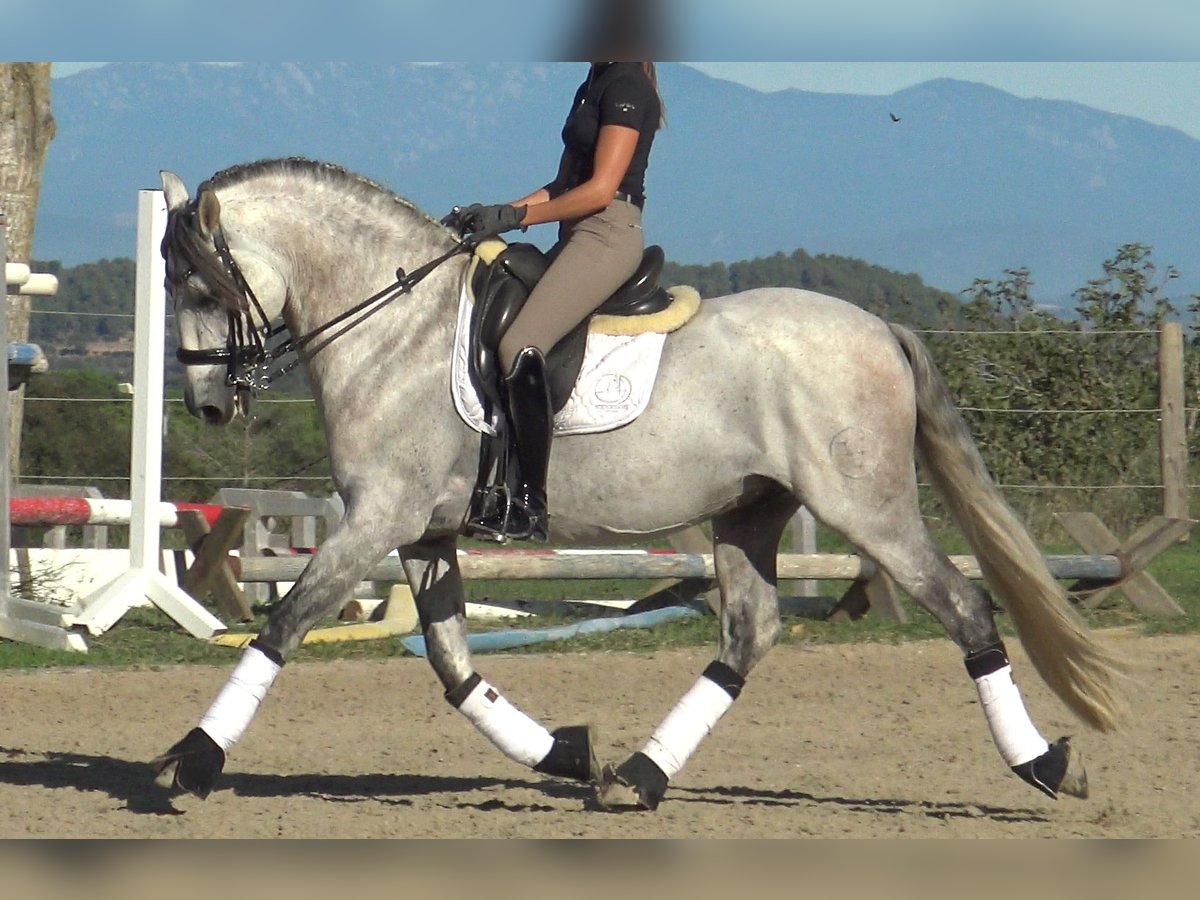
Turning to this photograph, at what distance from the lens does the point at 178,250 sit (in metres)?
5.19

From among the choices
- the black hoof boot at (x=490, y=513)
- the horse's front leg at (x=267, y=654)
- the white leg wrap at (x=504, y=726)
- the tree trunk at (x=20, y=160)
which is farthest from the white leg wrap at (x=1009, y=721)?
the tree trunk at (x=20, y=160)

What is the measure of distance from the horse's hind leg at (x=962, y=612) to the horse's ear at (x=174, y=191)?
90.5 inches

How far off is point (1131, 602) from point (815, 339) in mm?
5873

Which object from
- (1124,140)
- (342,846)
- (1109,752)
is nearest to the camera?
(342,846)

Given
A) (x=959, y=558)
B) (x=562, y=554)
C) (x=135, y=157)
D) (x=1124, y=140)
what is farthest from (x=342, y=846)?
(x=1124, y=140)

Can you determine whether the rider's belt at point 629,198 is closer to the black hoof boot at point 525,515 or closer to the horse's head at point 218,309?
the black hoof boot at point 525,515

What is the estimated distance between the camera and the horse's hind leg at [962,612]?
5117 mm

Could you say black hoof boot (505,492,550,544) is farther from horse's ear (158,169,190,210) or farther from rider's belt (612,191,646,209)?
horse's ear (158,169,190,210)

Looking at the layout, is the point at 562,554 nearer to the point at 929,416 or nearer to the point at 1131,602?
the point at 1131,602

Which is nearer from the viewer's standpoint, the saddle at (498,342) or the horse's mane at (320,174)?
the saddle at (498,342)

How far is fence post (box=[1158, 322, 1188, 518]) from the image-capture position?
10.6m

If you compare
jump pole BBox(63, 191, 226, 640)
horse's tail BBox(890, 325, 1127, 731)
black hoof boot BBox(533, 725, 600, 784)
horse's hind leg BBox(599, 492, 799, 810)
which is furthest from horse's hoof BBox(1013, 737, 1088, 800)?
jump pole BBox(63, 191, 226, 640)

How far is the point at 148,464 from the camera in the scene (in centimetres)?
913

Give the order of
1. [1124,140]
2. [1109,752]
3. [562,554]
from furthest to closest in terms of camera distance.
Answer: [1124,140] → [562,554] → [1109,752]
